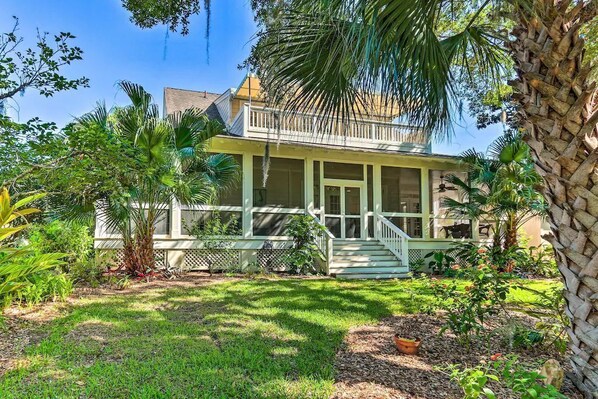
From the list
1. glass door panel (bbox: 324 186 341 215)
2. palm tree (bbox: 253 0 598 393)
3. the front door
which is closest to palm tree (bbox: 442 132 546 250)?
the front door

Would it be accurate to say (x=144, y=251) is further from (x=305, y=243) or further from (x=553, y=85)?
(x=553, y=85)

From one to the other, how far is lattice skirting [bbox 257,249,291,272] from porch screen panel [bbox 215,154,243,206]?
5.48 ft

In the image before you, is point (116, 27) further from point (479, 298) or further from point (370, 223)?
point (370, 223)

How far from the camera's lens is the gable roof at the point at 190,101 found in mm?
16062

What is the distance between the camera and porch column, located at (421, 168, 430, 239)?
1309cm

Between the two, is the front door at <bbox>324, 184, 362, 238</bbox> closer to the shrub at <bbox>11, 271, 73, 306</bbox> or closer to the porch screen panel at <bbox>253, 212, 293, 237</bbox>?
the porch screen panel at <bbox>253, 212, 293, 237</bbox>

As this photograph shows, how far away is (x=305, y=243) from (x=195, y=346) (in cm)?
668

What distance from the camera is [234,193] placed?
11289mm

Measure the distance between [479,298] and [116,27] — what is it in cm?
606

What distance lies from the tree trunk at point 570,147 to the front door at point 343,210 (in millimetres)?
9540

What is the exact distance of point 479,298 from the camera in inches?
164

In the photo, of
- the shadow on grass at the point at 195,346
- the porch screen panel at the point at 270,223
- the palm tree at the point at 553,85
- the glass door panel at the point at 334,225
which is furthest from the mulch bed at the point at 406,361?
the glass door panel at the point at 334,225

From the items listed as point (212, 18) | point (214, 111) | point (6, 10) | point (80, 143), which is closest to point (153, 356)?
point (80, 143)

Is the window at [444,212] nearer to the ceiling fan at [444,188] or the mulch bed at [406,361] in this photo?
the ceiling fan at [444,188]
